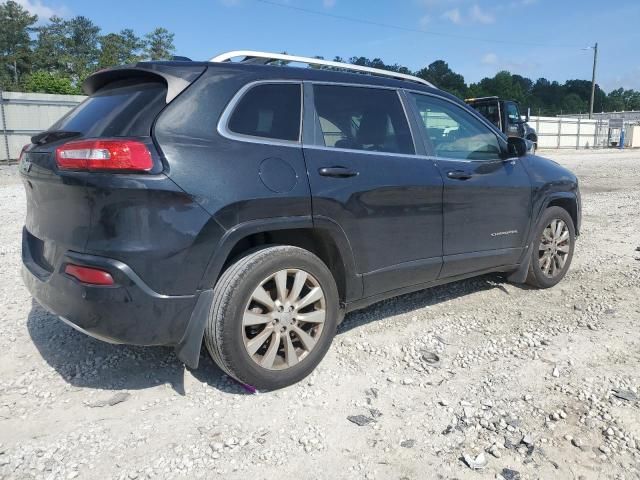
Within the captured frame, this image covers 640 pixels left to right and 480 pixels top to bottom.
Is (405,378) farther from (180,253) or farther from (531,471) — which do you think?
(180,253)

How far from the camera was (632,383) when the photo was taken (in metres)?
3.16

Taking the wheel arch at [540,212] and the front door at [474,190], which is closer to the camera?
the front door at [474,190]

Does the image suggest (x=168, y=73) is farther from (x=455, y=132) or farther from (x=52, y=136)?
(x=455, y=132)

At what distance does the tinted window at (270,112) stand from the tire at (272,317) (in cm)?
67

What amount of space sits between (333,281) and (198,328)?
0.87 meters

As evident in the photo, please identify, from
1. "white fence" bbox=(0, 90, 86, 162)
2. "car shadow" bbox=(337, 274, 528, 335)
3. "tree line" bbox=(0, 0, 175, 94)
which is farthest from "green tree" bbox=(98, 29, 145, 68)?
"car shadow" bbox=(337, 274, 528, 335)

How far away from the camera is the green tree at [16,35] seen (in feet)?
167

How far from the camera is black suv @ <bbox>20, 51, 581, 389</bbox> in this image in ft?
8.48

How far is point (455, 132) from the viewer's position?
165 inches

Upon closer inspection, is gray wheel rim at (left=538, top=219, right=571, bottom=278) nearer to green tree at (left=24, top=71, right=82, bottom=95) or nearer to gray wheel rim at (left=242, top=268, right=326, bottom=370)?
gray wheel rim at (left=242, top=268, right=326, bottom=370)

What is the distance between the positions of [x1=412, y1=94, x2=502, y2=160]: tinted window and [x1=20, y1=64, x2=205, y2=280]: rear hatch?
1807mm

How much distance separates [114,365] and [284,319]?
121 cm

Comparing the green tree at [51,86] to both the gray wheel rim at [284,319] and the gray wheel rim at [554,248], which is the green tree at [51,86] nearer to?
the gray wheel rim at [554,248]

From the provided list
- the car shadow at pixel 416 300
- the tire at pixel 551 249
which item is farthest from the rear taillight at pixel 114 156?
the tire at pixel 551 249
